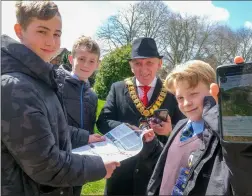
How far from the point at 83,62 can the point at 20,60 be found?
4.07 feet

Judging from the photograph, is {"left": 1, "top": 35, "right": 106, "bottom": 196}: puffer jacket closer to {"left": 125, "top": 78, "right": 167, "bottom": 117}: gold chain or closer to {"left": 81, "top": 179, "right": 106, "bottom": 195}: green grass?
{"left": 125, "top": 78, "right": 167, "bottom": 117}: gold chain

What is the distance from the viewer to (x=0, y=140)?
135cm

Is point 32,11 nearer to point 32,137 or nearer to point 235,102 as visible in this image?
point 32,137

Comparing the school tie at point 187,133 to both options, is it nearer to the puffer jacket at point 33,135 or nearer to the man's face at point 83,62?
the puffer jacket at point 33,135

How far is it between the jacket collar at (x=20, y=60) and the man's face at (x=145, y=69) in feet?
5.11

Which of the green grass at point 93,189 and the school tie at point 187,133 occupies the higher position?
the school tie at point 187,133

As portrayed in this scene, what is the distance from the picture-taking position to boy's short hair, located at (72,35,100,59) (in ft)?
9.08

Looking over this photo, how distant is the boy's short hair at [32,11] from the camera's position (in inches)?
63.7

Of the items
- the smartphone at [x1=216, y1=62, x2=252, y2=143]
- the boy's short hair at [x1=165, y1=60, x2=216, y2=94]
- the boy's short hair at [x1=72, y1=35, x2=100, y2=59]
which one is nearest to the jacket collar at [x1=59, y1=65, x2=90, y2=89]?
the boy's short hair at [x1=72, y1=35, x2=100, y2=59]

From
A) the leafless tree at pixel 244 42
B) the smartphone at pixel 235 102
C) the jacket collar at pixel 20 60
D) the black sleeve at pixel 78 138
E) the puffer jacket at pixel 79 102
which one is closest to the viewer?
the smartphone at pixel 235 102

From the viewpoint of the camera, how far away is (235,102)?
1.31m

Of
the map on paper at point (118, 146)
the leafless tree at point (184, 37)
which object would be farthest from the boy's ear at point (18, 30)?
the leafless tree at point (184, 37)

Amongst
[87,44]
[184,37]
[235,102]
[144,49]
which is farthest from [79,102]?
[184,37]

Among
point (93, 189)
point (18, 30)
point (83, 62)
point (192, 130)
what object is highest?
point (18, 30)
